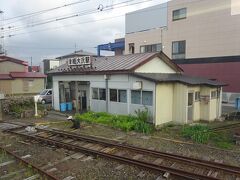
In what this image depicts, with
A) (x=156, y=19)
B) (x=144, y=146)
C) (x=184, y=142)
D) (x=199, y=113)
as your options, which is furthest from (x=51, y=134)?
(x=156, y=19)

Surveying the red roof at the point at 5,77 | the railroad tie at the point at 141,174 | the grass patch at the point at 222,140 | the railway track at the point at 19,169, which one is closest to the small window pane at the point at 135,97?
the grass patch at the point at 222,140

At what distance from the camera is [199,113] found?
58.0 ft

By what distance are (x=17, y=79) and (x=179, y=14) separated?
23.8 m

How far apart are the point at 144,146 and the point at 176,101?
5.77 meters

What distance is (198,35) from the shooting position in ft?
102

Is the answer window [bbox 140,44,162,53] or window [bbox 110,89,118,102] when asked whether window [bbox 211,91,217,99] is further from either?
window [bbox 140,44,162,53]

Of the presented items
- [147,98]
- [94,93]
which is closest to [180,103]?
[147,98]

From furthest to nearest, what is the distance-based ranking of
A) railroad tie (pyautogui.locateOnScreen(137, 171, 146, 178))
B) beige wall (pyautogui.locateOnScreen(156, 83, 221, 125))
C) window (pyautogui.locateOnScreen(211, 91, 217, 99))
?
window (pyautogui.locateOnScreen(211, 91, 217, 99)) → beige wall (pyautogui.locateOnScreen(156, 83, 221, 125)) → railroad tie (pyautogui.locateOnScreen(137, 171, 146, 178))

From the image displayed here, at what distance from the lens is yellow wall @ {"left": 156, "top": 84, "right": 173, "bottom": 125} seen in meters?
15.1

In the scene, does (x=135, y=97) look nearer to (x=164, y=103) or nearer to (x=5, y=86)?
(x=164, y=103)

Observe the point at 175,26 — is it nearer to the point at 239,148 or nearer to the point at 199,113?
the point at 199,113

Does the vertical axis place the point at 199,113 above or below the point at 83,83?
below

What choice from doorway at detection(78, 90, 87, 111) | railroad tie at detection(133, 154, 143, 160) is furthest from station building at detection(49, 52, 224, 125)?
railroad tie at detection(133, 154, 143, 160)

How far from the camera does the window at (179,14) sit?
32906mm
